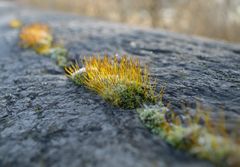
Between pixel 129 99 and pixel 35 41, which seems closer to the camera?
pixel 129 99

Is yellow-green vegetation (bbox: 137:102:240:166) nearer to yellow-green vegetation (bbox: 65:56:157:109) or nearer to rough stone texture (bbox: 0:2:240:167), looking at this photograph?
rough stone texture (bbox: 0:2:240:167)

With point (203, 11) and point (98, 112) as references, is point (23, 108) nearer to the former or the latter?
point (98, 112)

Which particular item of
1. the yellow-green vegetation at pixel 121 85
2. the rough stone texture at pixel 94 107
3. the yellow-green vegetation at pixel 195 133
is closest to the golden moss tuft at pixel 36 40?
the rough stone texture at pixel 94 107

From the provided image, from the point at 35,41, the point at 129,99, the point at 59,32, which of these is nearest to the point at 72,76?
the point at 129,99

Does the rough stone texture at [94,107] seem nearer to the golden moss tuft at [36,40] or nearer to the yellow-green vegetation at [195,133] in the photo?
the yellow-green vegetation at [195,133]

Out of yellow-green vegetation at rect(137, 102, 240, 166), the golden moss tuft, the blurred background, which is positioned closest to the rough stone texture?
yellow-green vegetation at rect(137, 102, 240, 166)

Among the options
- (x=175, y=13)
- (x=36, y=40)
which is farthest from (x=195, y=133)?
(x=175, y=13)

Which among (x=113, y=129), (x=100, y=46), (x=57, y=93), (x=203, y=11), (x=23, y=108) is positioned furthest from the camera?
(x=203, y=11)
